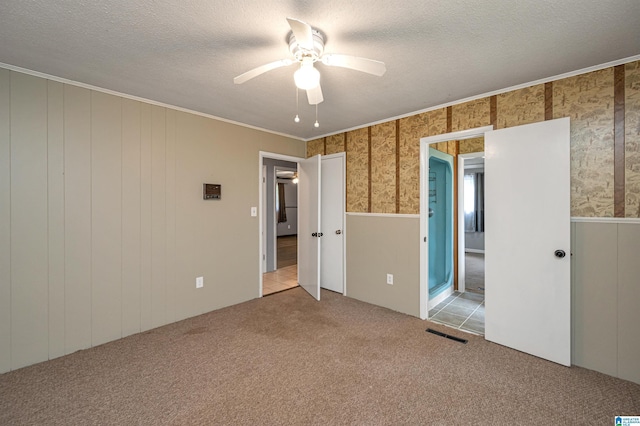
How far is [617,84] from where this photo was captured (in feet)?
6.82

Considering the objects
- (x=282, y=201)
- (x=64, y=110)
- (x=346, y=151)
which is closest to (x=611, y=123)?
(x=346, y=151)

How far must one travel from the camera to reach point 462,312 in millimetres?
3377

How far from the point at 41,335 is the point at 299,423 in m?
2.28

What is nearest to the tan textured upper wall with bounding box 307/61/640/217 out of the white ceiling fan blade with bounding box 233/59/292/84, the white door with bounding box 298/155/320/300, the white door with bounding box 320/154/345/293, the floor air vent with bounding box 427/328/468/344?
the white door with bounding box 320/154/345/293

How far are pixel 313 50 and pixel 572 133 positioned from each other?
87.8 inches

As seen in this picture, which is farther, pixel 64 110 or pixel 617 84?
pixel 64 110

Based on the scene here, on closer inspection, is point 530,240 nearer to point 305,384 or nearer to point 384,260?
point 384,260

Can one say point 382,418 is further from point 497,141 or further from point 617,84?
point 617,84

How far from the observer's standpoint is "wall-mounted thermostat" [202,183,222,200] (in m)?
3.24

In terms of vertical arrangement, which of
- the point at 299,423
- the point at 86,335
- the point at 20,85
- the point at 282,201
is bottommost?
the point at 299,423

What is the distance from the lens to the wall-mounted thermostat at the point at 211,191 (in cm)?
324

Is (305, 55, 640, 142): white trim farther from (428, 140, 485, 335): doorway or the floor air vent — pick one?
the floor air vent

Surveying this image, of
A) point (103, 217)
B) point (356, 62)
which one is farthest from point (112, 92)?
point (356, 62)

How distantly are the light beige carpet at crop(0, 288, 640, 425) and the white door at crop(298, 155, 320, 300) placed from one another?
1187 mm
